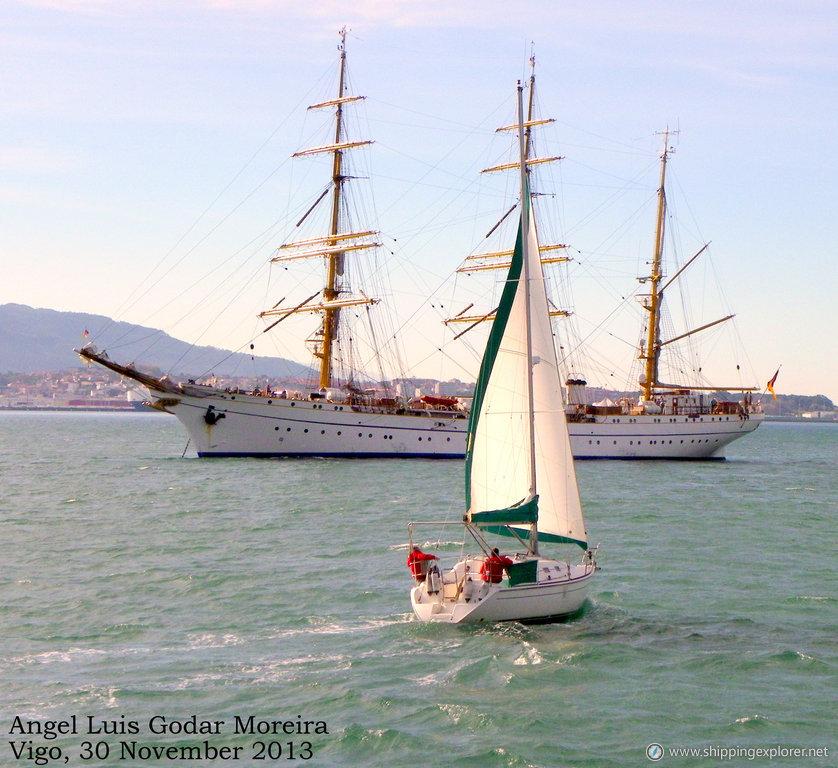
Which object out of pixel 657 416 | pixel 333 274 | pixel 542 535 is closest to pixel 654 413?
pixel 657 416

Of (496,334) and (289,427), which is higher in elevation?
(496,334)

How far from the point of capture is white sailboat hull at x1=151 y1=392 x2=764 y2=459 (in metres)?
62.4

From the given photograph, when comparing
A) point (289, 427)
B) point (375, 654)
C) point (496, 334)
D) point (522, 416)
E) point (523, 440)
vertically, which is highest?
point (496, 334)

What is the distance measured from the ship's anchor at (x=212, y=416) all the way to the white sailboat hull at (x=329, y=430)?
0.13m

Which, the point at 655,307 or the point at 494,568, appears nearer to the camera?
the point at 494,568

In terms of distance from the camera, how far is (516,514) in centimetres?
2123

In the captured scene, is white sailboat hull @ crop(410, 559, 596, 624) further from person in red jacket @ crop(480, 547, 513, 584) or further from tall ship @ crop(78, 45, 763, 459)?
tall ship @ crop(78, 45, 763, 459)

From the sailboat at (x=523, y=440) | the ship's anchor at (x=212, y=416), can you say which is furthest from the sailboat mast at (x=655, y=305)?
the sailboat at (x=523, y=440)

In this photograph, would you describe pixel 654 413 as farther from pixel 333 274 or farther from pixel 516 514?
pixel 516 514

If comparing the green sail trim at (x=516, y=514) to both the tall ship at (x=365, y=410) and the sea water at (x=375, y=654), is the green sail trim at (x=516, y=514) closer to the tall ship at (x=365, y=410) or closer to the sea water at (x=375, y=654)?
A: the sea water at (x=375, y=654)

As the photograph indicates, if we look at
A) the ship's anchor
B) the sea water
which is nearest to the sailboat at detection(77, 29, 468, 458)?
the ship's anchor

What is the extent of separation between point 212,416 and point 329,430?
7150 millimetres

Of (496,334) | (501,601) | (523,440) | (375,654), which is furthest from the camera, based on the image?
(496,334)
